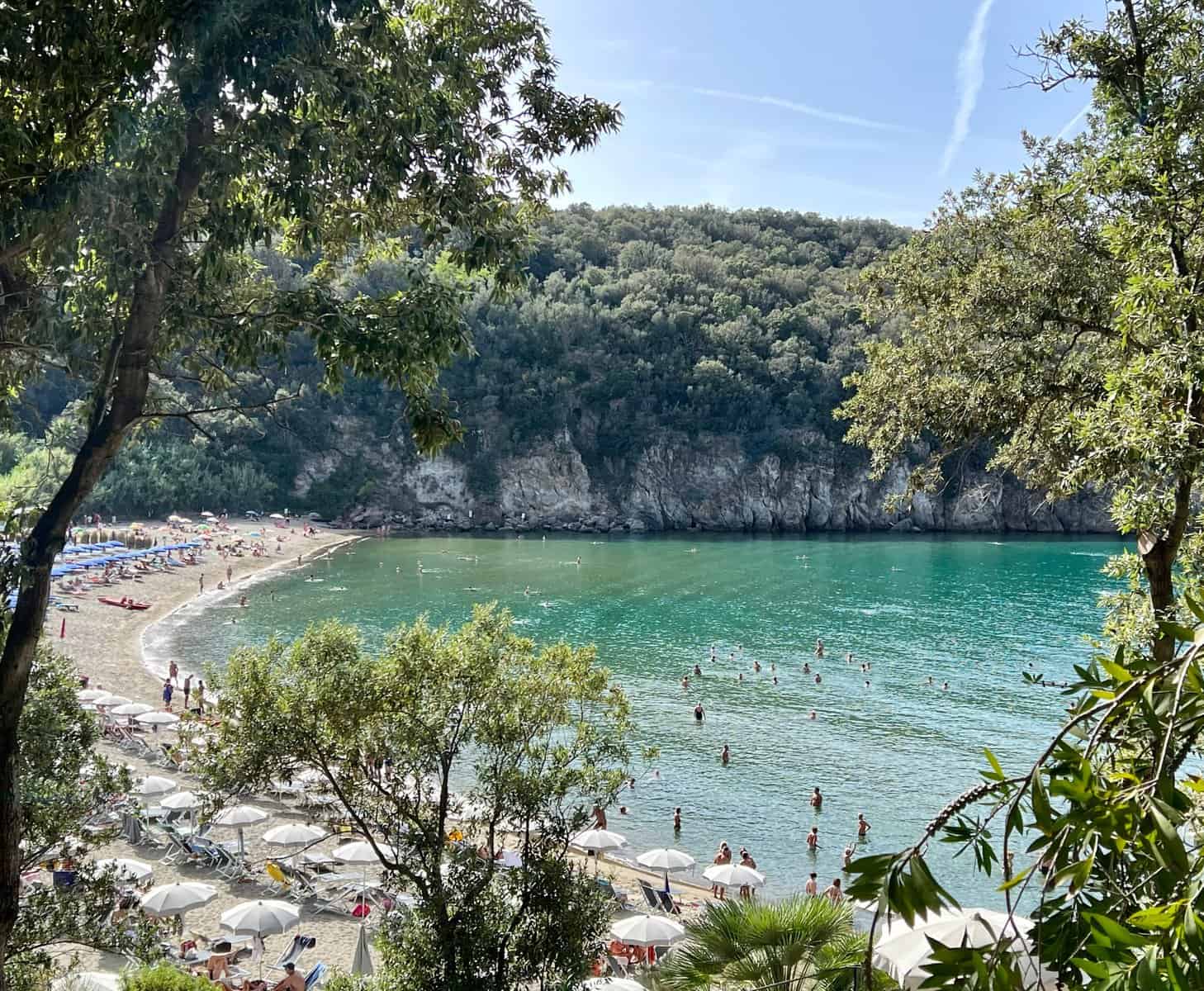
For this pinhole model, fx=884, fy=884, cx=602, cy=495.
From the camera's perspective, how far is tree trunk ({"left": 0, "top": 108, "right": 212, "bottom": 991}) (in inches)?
236

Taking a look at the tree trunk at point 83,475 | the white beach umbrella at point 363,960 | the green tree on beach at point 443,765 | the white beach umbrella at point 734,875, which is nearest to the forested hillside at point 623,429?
the white beach umbrella at point 734,875

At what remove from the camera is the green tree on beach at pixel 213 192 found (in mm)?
5863

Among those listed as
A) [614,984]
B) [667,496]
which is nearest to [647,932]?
[614,984]

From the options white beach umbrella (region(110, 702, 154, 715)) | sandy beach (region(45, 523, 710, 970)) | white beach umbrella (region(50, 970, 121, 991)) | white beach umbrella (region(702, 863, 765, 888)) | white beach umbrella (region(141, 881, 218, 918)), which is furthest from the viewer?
white beach umbrella (region(110, 702, 154, 715))

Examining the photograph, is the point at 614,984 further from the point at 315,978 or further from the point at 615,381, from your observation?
the point at 615,381

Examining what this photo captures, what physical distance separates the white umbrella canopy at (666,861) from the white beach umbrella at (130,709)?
61.1 feet

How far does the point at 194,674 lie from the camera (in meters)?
37.8

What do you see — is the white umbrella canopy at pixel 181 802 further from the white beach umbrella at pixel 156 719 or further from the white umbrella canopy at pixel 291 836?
the white beach umbrella at pixel 156 719

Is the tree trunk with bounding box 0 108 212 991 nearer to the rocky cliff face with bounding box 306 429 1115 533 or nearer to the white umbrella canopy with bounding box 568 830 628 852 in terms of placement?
the white umbrella canopy with bounding box 568 830 628 852

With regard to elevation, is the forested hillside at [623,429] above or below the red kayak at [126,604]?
above

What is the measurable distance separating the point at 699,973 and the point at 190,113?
7.93 m

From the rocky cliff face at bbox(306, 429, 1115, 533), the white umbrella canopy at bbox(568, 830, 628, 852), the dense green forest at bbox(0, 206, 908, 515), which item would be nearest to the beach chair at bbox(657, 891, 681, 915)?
the white umbrella canopy at bbox(568, 830, 628, 852)

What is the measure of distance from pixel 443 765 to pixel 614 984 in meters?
5.57

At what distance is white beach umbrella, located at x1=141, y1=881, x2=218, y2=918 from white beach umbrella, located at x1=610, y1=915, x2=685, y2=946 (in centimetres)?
785
